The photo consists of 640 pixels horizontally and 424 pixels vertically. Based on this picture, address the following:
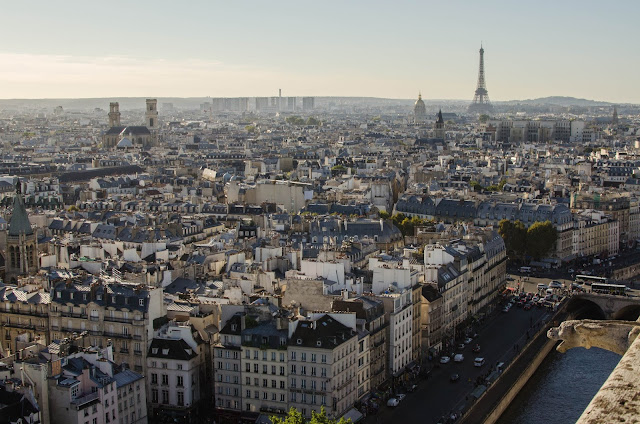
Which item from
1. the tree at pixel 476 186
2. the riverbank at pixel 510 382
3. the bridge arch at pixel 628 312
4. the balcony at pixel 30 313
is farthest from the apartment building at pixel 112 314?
the tree at pixel 476 186

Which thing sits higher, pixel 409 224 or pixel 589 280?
pixel 409 224

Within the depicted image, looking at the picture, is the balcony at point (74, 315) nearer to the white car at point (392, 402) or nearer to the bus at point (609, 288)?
the white car at point (392, 402)

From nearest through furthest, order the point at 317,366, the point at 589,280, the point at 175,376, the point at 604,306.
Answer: the point at 317,366, the point at 175,376, the point at 604,306, the point at 589,280

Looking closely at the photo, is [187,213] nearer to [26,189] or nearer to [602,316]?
[26,189]

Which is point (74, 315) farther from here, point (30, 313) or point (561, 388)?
point (561, 388)

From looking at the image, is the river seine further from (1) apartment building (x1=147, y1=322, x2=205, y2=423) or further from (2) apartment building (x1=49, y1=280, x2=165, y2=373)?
(2) apartment building (x1=49, y1=280, x2=165, y2=373)

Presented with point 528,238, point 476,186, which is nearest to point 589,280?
point 528,238

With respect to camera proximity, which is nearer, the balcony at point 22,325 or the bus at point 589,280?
the balcony at point 22,325
